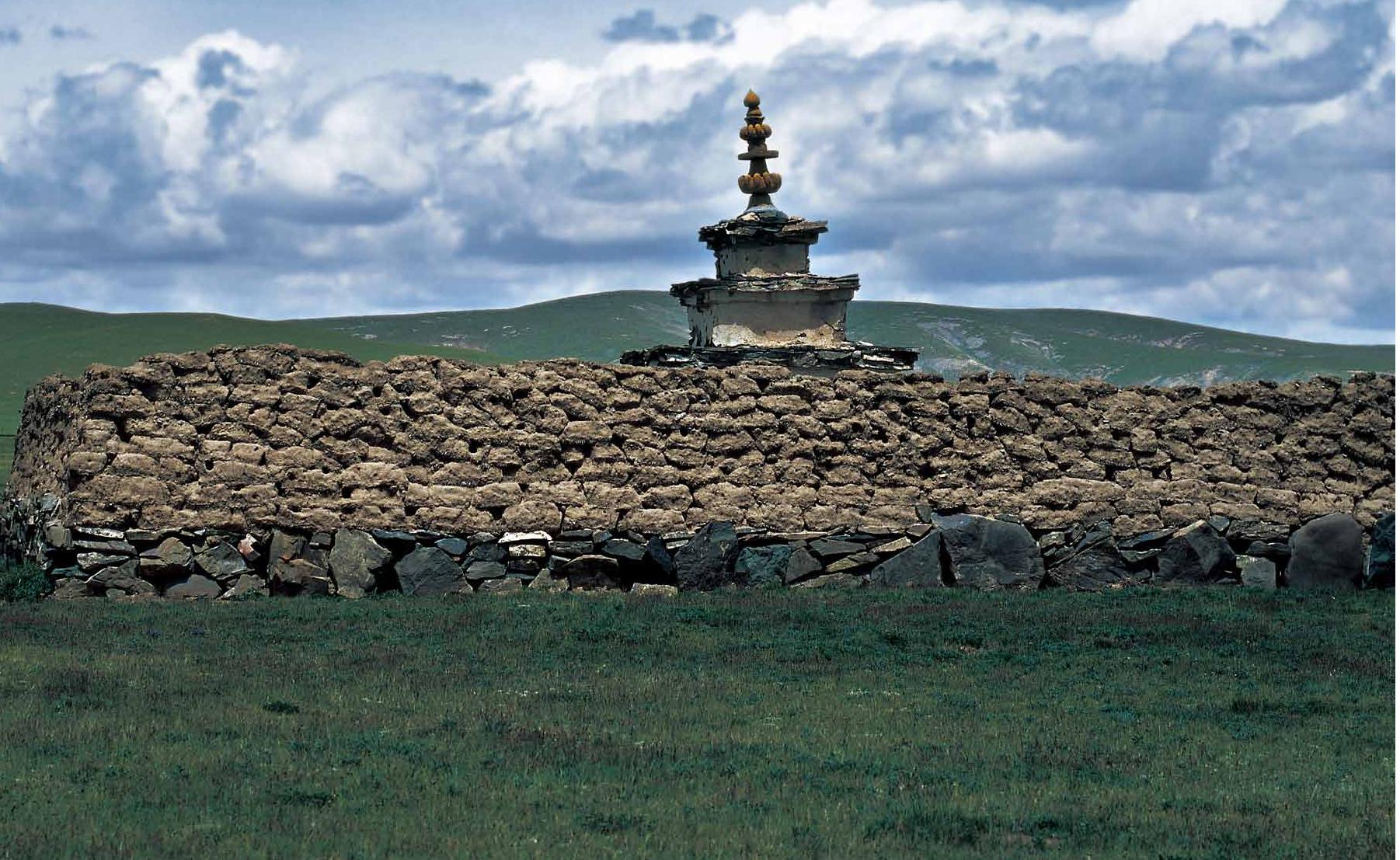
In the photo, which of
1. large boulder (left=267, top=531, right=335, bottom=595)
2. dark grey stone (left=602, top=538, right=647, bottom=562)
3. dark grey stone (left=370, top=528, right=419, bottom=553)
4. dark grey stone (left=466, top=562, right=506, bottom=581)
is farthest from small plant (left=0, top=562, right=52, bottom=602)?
dark grey stone (left=602, top=538, right=647, bottom=562)

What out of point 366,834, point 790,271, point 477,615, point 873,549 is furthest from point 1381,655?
point 790,271

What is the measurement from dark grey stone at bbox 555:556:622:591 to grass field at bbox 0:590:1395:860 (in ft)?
2.65

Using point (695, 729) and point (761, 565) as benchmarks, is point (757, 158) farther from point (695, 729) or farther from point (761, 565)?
point (695, 729)

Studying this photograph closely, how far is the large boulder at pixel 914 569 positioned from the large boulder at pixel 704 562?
1635 millimetres

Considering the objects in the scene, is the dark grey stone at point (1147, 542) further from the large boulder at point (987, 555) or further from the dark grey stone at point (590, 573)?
the dark grey stone at point (590, 573)

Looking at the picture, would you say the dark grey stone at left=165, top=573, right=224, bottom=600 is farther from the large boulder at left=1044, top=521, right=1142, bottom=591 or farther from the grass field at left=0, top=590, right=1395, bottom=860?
the large boulder at left=1044, top=521, right=1142, bottom=591

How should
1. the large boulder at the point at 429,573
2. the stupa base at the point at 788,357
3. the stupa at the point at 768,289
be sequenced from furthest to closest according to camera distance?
the stupa at the point at 768,289 → the stupa base at the point at 788,357 → the large boulder at the point at 429,573

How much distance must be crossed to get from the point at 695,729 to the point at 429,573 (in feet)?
24.2

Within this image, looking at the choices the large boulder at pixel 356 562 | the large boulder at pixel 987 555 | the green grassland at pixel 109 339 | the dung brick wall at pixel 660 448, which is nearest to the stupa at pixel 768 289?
the dung brick wall at pixel 660 448

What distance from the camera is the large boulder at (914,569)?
62.3 ft

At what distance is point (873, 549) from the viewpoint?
62.9ft

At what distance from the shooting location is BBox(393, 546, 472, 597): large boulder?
18.2 m

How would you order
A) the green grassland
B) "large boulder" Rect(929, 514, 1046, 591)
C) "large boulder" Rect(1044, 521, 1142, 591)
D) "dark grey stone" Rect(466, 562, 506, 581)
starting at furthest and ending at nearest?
the green grassland
"large boulder" Rect(1044, 521, 1142, 591)
"large boulder" Rect(929, 514, 1046, 591)
"dark grey stone" Rect(466, 562, 506, 581)

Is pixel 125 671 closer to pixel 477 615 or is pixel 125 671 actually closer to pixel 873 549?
pixel 477 615
